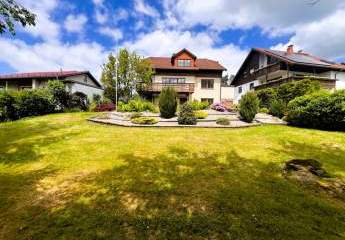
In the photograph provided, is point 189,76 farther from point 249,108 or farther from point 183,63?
point 249,108

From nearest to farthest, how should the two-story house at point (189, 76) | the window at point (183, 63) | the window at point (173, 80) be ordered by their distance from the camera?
the two-story house at point (189, 76), the window at point (173, 80), the window at point (183, 63)

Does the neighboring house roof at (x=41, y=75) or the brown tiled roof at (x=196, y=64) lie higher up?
the brown tiled roof at (x=196, y=64)

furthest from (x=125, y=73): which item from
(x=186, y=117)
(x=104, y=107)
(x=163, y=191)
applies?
(x=163, y=191)

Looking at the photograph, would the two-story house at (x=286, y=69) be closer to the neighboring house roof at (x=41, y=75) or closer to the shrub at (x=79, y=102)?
the shrub at (x=79, y=102)

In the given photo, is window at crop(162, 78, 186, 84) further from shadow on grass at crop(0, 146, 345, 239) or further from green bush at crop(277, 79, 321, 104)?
shadow on grass at crop(0, 146, 345, 239)

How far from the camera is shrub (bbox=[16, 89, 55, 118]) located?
20516 mm

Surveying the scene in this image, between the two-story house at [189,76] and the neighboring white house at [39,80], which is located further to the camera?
the two-story house at [189,76]

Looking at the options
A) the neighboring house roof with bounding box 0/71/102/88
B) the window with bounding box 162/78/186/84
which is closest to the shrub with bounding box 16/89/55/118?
the neighboring house roof with bounding box 0/71/102/88

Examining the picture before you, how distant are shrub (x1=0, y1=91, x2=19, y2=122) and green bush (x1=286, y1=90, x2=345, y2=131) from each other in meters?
21.7

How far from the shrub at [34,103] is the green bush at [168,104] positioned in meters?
11.0

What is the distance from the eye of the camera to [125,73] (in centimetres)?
2983

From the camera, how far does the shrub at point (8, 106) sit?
64.7 ft

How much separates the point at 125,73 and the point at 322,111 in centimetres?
2206

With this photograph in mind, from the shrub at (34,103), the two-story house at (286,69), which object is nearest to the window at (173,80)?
the two-story house at (286,69)
